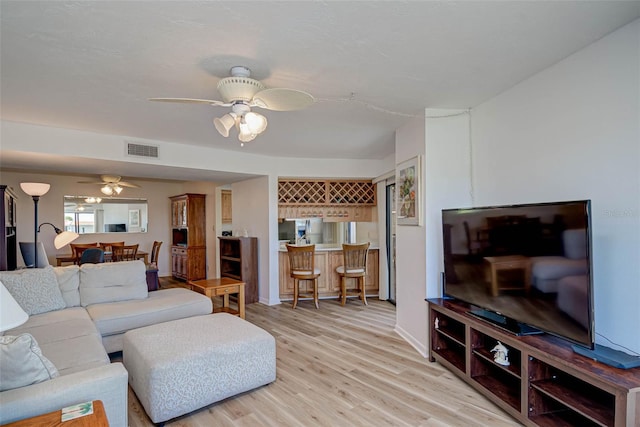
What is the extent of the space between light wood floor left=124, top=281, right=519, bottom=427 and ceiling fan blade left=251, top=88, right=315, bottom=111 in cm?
210

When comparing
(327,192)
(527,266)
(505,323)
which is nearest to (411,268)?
(505,323)

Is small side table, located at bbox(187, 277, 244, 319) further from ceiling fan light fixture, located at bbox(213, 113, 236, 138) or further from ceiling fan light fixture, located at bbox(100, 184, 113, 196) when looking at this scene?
ceiling fan light fixture, located at bbox(100, 184, 113, 196)

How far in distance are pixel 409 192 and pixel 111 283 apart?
3320mm

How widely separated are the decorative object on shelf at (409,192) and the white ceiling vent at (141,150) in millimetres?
2977

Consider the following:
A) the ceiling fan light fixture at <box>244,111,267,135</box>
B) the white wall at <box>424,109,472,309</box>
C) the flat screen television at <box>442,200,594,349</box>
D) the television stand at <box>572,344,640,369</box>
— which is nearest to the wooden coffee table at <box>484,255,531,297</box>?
the flat screen television at <box>442,200,594,349</box>

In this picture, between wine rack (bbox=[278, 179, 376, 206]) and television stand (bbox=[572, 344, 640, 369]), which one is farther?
wine rack (bbox=[278, 179, 376, 206])

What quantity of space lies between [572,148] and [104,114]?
3870mm

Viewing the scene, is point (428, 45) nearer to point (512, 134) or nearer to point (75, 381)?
point (512, 134)

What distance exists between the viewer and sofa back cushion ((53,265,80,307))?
10.6 feet

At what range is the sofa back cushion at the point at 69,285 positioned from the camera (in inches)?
127

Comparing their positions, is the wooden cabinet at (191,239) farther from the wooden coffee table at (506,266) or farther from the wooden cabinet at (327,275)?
the wooden coffee table at (506,266)

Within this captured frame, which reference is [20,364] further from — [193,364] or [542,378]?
[542,378]

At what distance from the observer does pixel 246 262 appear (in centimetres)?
529

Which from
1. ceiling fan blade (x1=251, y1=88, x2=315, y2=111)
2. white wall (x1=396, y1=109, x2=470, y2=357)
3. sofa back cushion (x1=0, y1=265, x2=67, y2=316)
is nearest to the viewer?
ceiling fan blade (x1=251, y1=88, x2=315, y2=111)
